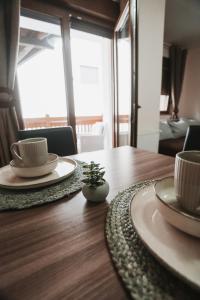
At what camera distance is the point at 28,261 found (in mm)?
314

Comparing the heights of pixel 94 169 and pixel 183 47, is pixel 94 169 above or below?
below

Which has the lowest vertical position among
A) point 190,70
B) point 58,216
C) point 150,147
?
point 150,147

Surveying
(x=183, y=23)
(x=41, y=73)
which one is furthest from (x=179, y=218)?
(x=183, y=23)

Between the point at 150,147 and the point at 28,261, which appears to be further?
the point at 150,147

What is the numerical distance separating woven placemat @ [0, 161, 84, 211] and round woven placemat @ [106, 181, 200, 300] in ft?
0.72

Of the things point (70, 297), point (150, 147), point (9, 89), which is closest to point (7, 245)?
point (70, 297)

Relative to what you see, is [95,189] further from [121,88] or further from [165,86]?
[165,86]

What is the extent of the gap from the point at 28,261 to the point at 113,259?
0.51ft

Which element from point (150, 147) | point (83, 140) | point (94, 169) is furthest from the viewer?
point (83, 140)

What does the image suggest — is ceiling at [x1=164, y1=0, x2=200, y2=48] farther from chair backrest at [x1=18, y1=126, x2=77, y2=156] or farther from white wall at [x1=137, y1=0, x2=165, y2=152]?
chair backrest at [x1=18, y1=126, x2=77, y2=156]

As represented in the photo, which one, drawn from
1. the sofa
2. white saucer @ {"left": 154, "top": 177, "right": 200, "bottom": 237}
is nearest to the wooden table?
white saucer @ {"left": 154, "top": 177, "right": 200, "bottom": 237}

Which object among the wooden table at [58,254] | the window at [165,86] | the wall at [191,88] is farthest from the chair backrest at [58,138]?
the wall at [191,88]

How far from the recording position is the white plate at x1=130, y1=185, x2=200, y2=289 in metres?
0.25

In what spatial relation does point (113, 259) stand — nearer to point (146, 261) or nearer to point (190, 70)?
point (146, 261)
